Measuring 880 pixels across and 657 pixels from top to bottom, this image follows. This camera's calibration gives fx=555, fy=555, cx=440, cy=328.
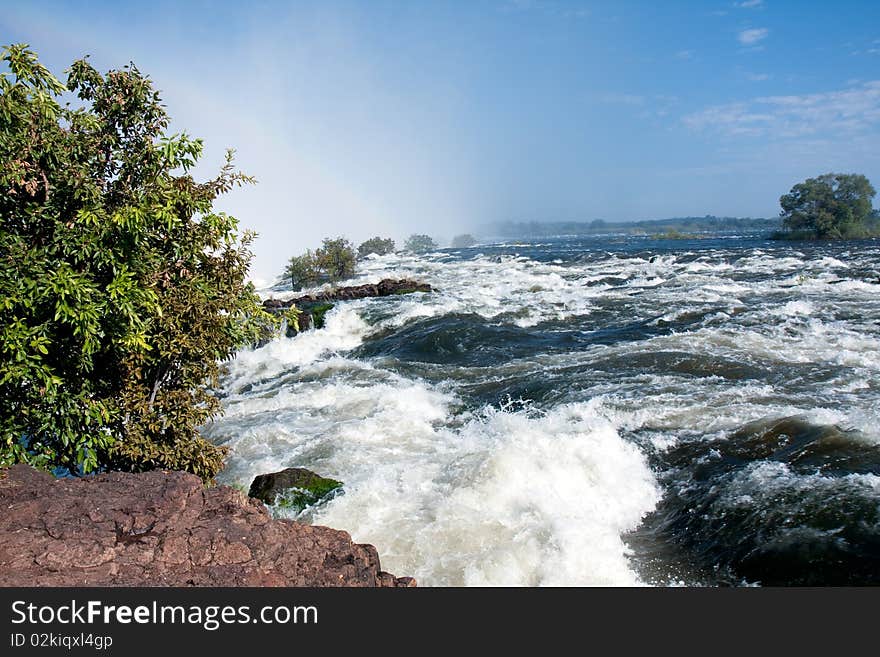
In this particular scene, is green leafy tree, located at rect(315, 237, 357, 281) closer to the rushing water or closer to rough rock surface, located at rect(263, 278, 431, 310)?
rough rock surface, located at rect(263, 278, 431, 310)

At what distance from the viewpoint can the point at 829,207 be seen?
182 ft

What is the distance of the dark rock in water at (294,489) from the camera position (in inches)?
298

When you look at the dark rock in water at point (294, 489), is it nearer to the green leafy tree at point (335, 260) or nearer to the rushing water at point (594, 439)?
the rushing water at point (594, 439)

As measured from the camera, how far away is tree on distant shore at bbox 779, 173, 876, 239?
53938 millimetres

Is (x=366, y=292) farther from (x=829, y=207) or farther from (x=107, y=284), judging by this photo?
(x=829, y=207)

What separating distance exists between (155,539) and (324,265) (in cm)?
3289

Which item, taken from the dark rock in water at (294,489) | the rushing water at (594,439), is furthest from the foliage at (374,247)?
the dark rock in water at (294,489)

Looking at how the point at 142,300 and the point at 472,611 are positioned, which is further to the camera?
the point at 142,300

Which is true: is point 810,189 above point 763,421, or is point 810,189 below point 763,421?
above

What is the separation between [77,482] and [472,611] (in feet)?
13.1

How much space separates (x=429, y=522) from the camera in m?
7.05

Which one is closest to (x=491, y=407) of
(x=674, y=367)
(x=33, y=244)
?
(x=674, y=367)

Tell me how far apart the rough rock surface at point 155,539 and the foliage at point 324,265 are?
30.8m

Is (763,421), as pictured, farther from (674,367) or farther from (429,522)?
(429,522)
